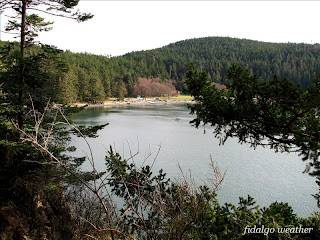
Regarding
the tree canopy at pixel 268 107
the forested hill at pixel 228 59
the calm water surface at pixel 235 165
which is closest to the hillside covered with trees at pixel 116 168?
the tree canopy at pixel 268 107

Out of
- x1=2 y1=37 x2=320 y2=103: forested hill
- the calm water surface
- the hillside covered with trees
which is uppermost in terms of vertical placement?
x1=2 y1=37 x2=320 y2=103: forested hill

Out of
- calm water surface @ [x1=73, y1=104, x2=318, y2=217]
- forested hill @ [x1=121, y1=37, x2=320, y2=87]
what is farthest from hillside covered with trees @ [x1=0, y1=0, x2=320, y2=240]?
forested hill @ [x1=121, y1=37, x2=320, y2=87]

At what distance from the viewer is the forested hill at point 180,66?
48031 millimetres

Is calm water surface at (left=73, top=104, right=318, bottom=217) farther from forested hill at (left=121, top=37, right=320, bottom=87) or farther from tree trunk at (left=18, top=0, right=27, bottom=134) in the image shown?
forested hill at (left=121, top=37, right=320, bottom=87)

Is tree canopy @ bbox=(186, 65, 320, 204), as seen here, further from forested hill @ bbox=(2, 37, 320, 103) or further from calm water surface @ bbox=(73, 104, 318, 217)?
forested hill @ bbox=(2, 37, 320, 103)

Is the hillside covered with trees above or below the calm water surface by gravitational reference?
above

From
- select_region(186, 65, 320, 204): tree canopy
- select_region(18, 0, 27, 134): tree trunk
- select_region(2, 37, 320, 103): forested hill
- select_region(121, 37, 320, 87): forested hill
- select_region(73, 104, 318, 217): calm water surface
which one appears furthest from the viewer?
select_region(121, 37, 320, 87): forested hill

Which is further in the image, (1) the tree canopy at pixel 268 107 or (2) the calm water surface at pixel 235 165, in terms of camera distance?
(2) the calm water surface at pixel 235 165

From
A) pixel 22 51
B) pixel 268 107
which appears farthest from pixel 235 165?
pixel 22 51

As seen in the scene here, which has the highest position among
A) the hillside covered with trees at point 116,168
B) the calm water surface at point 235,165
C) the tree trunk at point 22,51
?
the tree trunk at point 22,51

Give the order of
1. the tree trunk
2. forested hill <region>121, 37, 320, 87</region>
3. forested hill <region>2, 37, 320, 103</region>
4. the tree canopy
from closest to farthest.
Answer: the tree canopy < the tree trunk < forested hill <region>2, 37, 320, 103</region> < forested hill <region>121, 37, 320, 87</region>

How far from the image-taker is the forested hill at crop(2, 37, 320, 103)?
48031 millimetres

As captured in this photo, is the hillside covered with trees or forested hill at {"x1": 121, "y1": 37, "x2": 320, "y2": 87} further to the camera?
forested hill at {"x1": 121, "y1": 37, "x2": 320, "y2": 87}

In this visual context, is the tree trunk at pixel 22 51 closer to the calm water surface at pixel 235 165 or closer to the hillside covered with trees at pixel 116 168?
the hillside covered with trees at pixel 116 168
